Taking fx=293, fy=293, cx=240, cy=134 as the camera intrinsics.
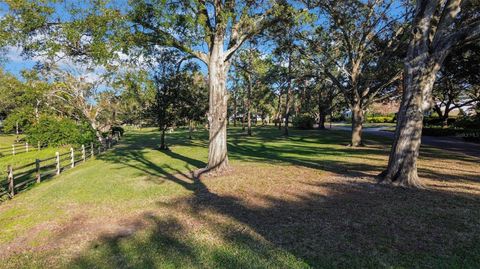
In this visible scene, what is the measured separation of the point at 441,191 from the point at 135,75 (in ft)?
34.7

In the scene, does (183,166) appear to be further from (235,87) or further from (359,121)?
(235,87)

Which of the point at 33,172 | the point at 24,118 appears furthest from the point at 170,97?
the point at 24,118

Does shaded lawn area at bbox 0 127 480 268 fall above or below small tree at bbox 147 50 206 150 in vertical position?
below

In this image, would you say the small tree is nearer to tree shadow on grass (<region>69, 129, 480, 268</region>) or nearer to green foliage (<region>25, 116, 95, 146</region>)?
green foliage (<region>25, 116, 95, 146</region>)

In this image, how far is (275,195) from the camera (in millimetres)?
8047

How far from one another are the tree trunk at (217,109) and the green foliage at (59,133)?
1903 centimetres

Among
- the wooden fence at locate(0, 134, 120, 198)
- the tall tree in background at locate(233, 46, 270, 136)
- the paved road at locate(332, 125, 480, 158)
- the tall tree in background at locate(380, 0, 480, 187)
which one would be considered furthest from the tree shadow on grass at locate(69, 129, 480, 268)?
the paved road at locate(332, 125, 480, 158)

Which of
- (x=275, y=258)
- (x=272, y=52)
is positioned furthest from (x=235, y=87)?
(x=275, y=258)

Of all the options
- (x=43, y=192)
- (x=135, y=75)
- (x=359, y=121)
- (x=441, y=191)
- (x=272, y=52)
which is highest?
(x=272, y=52)

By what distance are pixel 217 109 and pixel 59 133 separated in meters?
22.0

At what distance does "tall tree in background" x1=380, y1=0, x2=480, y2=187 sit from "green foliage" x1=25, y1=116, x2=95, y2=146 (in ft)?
82.5

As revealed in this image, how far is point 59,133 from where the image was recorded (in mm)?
26797

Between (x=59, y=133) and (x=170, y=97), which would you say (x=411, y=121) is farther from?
(x=59, y=133)

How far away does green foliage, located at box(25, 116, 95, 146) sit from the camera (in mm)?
26094
